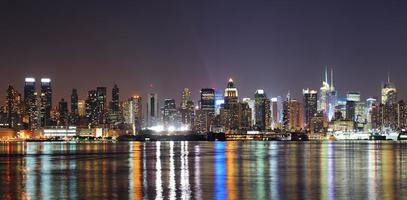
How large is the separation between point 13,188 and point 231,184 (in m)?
13.8

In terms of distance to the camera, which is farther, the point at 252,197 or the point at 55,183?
the point at 55,183

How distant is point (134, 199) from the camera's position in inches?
1406

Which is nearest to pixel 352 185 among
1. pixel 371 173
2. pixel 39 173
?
pixel 371 173

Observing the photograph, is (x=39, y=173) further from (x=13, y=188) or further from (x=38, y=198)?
(x=38, y=198)

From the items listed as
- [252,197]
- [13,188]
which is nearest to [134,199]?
[252,197]

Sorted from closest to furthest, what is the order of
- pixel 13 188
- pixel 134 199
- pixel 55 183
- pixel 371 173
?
1. pixel 134 199
2. pixel 13 188
3. pixel 55 183
4. pixel 371 173

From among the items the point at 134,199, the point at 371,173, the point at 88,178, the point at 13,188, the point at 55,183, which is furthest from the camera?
the point at 371,173

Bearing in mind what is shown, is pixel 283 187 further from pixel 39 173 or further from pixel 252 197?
pixel 39 173

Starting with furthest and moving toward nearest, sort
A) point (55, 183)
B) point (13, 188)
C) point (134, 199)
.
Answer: point (55, 183)
point (13, 188)
point (134, 199)

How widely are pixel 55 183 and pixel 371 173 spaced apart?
82.7ft

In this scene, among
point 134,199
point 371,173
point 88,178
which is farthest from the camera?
point 371,173

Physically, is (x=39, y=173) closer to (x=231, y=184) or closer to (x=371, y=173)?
(x=231, y=184)

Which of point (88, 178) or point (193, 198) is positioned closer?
point (193, 198)

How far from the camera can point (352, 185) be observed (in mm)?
43844
